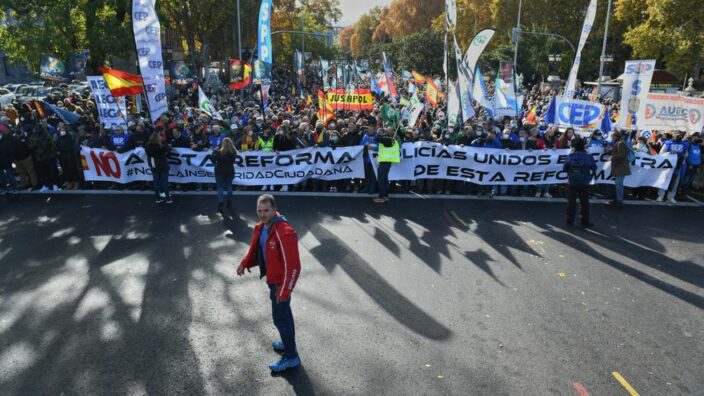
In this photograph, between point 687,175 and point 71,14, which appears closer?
point 687,175

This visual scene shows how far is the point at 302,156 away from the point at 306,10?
229 feet

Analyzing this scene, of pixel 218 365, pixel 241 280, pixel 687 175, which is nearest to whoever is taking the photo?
pixel 218 365

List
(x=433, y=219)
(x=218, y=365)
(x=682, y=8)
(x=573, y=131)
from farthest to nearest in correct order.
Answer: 1. (x=682, y=8)
2. (x=573, y=131)
3. (x=433, y=219)
4. (x=218, y=365)

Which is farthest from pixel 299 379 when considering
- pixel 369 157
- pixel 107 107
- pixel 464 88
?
pixel 107 107

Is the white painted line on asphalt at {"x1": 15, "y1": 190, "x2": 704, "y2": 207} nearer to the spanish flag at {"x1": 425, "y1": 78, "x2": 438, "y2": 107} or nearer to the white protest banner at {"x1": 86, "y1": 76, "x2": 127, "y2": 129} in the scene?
the white protest banner at {"x1": 86, "y1": 76, "x2": 127, "y2": 129}

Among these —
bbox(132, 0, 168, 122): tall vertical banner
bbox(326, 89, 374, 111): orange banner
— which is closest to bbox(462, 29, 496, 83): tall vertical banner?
bbox(326, 89, 374, 111): orange banner

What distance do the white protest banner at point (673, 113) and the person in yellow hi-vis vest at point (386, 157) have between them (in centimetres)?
629

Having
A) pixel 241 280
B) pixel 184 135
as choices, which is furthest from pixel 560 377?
pixel 184 135

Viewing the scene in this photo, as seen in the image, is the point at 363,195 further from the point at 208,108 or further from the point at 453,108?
the point at 208,108

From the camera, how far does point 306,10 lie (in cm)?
7588

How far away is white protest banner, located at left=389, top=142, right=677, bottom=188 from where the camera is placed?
464 inches

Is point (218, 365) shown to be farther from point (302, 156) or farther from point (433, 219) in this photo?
point (302, 156)

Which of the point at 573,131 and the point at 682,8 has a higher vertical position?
the point at 682,8

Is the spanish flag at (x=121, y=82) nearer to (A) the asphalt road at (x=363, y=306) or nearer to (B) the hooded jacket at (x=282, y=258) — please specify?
(A) the asphalt road at (x=363, y=306)
